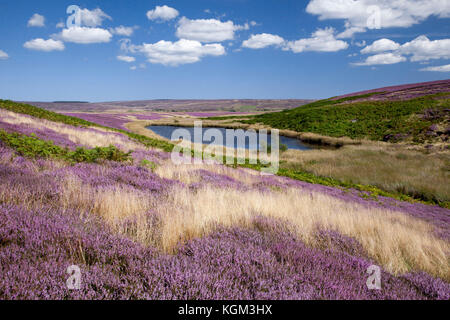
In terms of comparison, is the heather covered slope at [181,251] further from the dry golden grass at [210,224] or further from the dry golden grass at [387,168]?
the dry golden grass at [387,168]

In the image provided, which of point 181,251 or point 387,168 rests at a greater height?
point 181,251

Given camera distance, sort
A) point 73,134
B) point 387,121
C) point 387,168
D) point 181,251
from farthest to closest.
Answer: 1. point 387,121
2. point 387,168
3. point 73,134
4. point 181,251

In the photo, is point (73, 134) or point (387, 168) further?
point (387, 168)

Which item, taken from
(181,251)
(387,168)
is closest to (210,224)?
(181,251)

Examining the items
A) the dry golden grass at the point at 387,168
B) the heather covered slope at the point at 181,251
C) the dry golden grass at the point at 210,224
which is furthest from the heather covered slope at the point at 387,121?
the heather covered slope at the point at 181,251

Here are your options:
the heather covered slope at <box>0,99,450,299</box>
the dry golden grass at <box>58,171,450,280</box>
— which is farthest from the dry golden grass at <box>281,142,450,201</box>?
the heather covered slope at <box>0,99,450,299</box>

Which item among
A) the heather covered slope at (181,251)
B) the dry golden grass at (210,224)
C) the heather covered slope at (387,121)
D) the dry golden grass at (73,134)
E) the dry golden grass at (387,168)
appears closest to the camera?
the heather covered slope at (181,251)

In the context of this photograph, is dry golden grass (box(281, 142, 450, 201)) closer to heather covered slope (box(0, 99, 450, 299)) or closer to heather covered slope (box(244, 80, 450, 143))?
heather covered slope (box(244, 80, 450, 143))

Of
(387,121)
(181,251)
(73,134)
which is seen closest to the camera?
(181,251)

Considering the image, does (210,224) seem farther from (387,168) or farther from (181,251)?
(387,168)

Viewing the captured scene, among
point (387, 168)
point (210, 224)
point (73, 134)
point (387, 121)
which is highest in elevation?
point (387, 121)

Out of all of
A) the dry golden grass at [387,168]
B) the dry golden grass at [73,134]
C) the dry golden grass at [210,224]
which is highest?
the dry golden grass at [73,134]

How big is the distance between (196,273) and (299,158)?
24.2 meters

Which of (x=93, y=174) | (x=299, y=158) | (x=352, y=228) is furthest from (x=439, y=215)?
(x=299, y=158)
